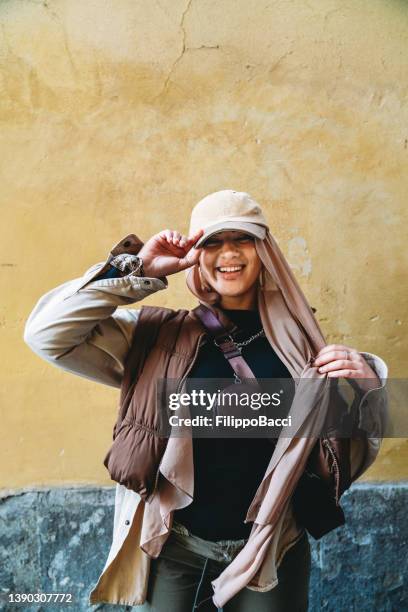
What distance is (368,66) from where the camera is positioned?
9.37 feet

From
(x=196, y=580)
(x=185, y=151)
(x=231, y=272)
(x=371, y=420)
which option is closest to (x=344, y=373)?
(x=371, y=420)

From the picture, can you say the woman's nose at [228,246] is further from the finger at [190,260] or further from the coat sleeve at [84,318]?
the coat sleeve at [84,318]

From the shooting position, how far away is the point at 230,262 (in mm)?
1858

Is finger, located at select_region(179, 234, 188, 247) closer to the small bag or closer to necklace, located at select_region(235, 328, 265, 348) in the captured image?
the small bag

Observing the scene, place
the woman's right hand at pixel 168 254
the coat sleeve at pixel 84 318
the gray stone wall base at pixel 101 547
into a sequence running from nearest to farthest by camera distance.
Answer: the coat sleeve at pixel 84 318
the woman's right hand at pixel 168 254
the gray stone wall base at pixel 101 547

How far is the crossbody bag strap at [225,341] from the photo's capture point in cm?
179

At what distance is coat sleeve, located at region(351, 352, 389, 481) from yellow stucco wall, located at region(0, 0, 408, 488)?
1.13 metres

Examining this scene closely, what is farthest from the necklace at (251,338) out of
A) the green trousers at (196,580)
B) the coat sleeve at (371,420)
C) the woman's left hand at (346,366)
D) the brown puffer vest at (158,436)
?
the green trousers at (196,580)

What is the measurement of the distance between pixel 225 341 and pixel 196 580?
780 millimetres

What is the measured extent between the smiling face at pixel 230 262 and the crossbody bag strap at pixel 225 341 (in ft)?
0.31

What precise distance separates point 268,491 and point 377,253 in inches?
63.2

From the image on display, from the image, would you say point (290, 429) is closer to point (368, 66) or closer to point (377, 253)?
point (377, 253)

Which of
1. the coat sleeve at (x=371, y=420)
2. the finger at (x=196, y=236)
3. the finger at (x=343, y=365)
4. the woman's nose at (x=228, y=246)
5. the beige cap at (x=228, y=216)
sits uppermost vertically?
the beige cap at (x=228, y=216)

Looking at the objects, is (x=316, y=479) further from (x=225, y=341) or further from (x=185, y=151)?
(x=185, y=151)
